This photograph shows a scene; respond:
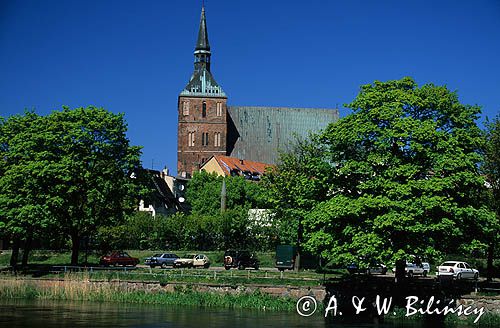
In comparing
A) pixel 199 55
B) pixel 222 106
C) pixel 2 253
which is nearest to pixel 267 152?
pixel 222 106

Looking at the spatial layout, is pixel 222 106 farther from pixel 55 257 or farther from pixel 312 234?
pixel 312 234

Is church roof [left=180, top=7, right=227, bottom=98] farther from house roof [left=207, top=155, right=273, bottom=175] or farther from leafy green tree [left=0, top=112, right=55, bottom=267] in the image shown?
leafy green tree [left=0, top=112, right=55, bottom=267]

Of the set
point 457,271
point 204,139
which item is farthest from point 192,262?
point 204,139

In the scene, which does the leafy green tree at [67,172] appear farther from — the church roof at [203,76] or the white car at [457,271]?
the church roof at [203,76]

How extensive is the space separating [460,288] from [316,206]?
892cm

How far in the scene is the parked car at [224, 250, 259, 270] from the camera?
6119 centimetres

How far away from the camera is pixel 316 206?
4344 centimetres

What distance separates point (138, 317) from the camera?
4000cm

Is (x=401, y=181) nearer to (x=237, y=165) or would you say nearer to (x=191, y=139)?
(x=237, y=165)

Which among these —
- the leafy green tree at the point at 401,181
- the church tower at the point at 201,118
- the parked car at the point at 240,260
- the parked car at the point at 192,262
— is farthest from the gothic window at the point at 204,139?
Result: the leafy green tree at the point at 401,181

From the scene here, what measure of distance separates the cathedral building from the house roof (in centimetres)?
591

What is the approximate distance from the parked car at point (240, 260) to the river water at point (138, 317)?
15801 mm

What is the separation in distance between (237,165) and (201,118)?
14.7 m

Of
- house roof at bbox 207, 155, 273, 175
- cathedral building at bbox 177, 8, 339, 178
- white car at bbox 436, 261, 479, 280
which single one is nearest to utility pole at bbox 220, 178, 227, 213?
house roof at bbox 207, 155, 273, 175
